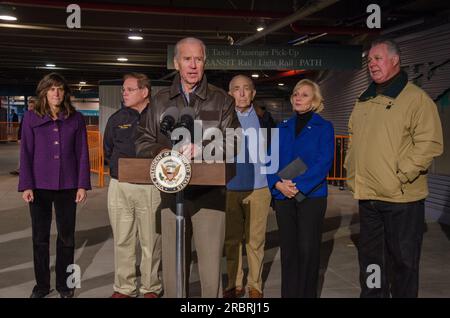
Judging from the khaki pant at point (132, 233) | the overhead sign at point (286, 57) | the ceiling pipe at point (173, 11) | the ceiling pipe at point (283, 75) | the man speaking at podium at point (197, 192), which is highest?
the ceiling pipe at point (283, 75)

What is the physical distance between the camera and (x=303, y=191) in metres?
3.75

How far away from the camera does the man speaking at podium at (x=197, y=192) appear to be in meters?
2.79

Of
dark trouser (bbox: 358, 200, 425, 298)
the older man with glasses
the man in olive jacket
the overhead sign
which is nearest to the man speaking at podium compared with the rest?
the man in olive jacket

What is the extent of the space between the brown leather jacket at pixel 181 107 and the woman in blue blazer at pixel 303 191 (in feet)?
3.55

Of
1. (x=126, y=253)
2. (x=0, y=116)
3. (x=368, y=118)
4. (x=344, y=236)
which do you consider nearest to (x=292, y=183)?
(x=368, y=118)

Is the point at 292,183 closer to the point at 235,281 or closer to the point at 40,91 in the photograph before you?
the point at 235,281

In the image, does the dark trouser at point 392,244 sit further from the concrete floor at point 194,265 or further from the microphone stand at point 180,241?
the microphone stand at point 180,241

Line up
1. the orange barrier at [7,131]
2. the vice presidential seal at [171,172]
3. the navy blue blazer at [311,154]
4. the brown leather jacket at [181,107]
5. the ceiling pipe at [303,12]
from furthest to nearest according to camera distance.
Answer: the orange barrier at [7,131] < the ceiling pipe at [303,12] < the navy blue blazer at [311,154] < the brown leather jacket at [181,107] < the vice presidential seal at [171,172]

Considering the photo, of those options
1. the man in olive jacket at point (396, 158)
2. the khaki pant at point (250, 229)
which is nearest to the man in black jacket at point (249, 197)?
the khaki pant at point (250, 229)

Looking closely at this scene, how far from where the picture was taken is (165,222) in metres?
2.89

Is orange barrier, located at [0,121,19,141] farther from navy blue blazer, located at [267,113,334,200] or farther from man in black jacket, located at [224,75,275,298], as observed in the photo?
navy blue blazer, located at [267,113,334,200]

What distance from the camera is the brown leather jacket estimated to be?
2783 millimetres

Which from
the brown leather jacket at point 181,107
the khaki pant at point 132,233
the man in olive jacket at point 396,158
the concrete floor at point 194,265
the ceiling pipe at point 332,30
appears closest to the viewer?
the brown leather jacket at point 181,107

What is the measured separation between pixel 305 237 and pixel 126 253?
150cm
